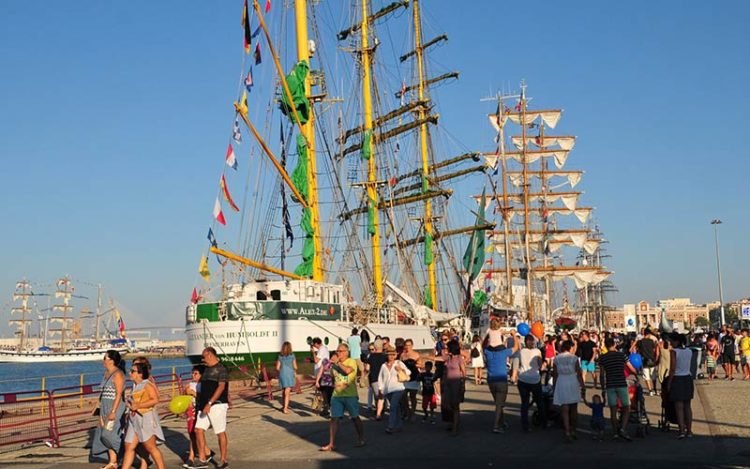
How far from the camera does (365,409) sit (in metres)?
18.1

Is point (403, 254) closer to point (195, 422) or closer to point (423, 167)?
point (423, 167)

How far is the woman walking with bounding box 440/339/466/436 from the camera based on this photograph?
1340cm

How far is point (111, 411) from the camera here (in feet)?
34.6

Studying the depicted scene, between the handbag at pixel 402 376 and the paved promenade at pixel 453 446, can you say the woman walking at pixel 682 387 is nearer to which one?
the paved promenade at pixel 453 446

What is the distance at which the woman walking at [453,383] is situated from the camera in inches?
527

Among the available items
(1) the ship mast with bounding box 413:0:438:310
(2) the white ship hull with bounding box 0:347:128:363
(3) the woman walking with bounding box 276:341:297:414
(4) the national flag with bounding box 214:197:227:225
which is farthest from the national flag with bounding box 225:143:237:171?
(2) the white ship hull with bounding box 0:347:128:363

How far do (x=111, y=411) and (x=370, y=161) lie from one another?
4199 centimetres

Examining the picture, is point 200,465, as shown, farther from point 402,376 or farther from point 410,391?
point 410,391

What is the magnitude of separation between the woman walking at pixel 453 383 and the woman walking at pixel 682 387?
335 cm

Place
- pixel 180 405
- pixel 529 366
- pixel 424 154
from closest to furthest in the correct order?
pixel 180 405
pixel 529 366
pixel 424 154


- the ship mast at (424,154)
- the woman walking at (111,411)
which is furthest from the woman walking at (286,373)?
the ship mast at (424,154)

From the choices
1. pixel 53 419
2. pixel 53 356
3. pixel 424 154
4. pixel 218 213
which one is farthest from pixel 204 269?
pixel 53 356

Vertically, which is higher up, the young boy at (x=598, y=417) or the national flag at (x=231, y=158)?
the national flag at (x=231, y=158)

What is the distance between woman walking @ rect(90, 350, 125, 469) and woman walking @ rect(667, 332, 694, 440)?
814 cm
